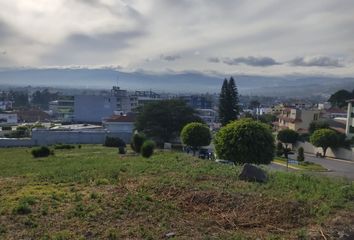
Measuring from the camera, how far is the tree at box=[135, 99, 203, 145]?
54125 millimetres

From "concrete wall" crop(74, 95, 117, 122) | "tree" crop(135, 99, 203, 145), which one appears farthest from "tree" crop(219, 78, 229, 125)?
"concrete wall" crop(74, 95, 117, 122)

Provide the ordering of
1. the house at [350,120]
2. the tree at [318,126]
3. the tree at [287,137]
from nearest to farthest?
the tree at [287,137] < the house at [350,120] < the tree at [318,126]

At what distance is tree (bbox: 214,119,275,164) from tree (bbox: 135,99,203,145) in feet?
101

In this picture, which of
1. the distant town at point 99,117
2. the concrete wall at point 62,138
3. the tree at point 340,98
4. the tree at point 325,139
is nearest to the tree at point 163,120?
the distant town at point 99,117

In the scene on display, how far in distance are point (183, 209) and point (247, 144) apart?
13.9 meters

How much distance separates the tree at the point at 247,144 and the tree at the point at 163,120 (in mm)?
30909

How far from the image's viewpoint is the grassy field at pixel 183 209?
721 centimetres

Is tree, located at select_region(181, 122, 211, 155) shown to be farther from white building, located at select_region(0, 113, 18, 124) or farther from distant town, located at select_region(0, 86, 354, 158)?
white building, located at select_region(0, 113, 18, 124)

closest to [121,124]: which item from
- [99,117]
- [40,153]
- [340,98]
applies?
[40,153]

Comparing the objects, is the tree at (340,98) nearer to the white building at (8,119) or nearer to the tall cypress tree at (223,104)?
the tall cypress tree at (223,104)

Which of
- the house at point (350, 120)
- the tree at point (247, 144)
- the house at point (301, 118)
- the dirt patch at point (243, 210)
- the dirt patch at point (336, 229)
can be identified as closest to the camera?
the dirt patch at point (336, 229)

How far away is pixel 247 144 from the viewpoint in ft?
72.6

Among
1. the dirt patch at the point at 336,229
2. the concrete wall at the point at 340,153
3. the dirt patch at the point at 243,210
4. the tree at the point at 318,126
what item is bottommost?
the concrete wall at the point at 340,153

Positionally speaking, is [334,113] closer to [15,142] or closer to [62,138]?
[62,138]
